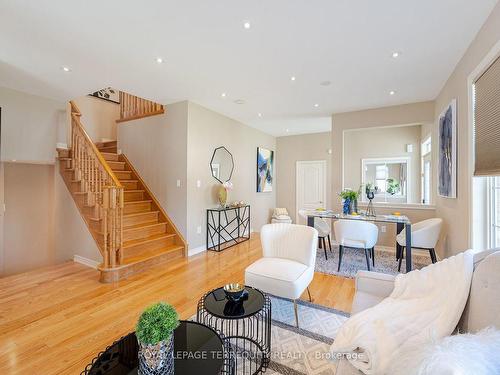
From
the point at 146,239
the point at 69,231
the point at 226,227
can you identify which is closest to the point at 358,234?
the point at 226,227

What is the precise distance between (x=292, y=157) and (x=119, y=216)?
4.82 m

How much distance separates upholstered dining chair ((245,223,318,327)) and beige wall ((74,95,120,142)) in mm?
5266

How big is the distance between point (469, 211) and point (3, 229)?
23.5 ft

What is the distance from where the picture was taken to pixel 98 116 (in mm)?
5824

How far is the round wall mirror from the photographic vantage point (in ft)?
15.5

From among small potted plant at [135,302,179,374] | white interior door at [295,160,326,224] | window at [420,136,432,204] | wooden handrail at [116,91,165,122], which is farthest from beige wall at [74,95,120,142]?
window at [420,136,432,204]

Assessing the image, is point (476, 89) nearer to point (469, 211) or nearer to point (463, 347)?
point (469, 211)

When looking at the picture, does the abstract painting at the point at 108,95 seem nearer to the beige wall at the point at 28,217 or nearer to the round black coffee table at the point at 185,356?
the beige wall at the point at 28,217

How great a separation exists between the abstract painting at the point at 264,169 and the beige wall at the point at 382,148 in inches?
78.4

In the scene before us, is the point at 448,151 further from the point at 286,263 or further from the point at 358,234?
the point at 286,263

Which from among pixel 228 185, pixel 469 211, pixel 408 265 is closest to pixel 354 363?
pixel 469 211

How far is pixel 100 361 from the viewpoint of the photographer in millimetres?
1134

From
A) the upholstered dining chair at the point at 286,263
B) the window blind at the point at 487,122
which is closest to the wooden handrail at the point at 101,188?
the upholstered dining chair at the point at 286,263

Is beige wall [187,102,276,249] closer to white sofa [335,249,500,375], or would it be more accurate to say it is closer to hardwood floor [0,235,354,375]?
hardwood floor [0,235,354,375]
